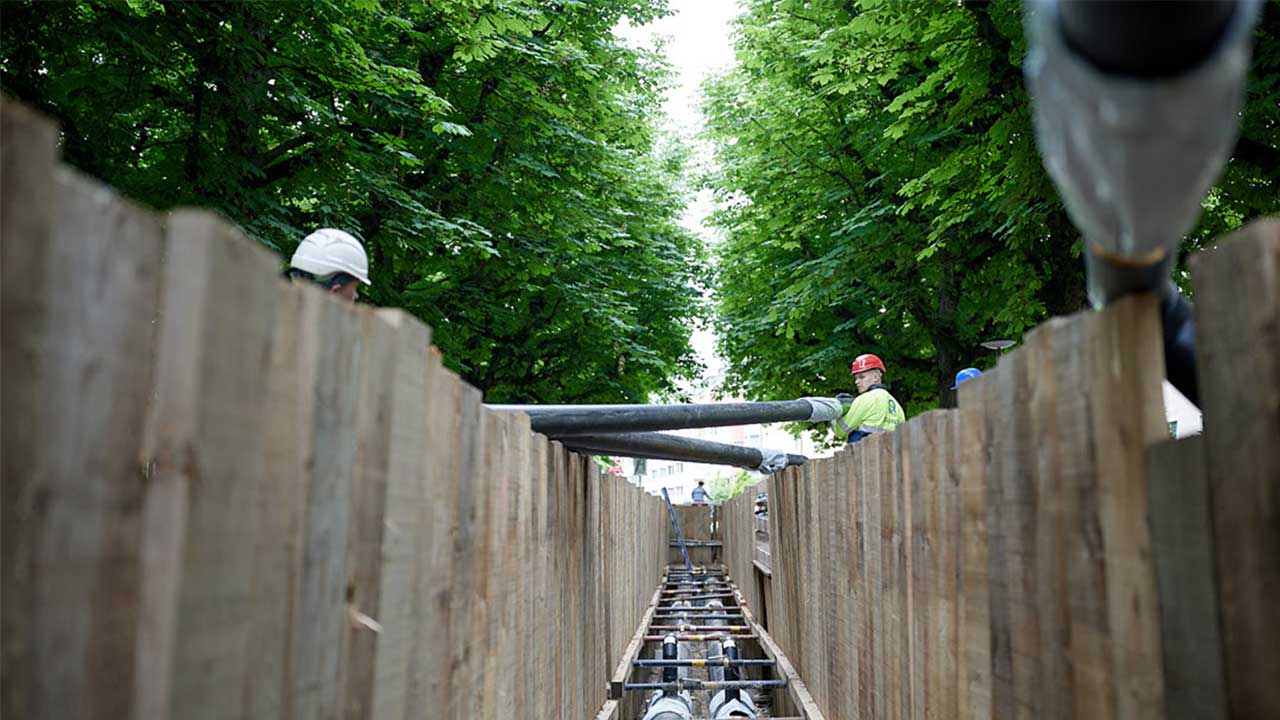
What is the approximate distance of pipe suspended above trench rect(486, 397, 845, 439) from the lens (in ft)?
17.5

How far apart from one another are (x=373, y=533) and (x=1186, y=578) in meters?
1.54

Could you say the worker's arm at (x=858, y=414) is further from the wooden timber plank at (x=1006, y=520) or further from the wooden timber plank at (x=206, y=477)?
the wooden timber plank at (x=206, y=477)

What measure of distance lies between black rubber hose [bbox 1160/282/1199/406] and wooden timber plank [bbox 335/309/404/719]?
1549mm

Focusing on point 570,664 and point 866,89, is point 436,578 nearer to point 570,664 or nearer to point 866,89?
point 570,664

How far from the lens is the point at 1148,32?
134 cm

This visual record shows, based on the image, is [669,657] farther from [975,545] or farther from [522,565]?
[975,545]

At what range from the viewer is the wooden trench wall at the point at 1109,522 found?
1.56m

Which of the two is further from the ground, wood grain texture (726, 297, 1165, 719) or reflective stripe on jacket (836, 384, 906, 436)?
reflective stripe on jacket (836, 384, 906, 436)

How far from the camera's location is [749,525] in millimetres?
12820

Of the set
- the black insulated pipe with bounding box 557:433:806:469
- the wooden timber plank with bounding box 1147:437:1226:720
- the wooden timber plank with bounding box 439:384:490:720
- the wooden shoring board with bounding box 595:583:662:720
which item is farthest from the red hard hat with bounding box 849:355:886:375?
the wooden timber plank with bounding box 1147:437:1226:720

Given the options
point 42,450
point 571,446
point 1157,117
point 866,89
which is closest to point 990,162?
point 866,89

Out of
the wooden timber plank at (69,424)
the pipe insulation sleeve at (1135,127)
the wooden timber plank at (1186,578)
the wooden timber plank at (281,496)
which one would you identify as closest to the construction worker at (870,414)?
the wooden timber plank at (1186,578)

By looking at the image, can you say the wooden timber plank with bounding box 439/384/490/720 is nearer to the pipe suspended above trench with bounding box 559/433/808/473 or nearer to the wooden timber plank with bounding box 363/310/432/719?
the wooden timber plank with bounding box 363/310/432/719

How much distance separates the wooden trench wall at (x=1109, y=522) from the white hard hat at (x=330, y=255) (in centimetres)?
252
